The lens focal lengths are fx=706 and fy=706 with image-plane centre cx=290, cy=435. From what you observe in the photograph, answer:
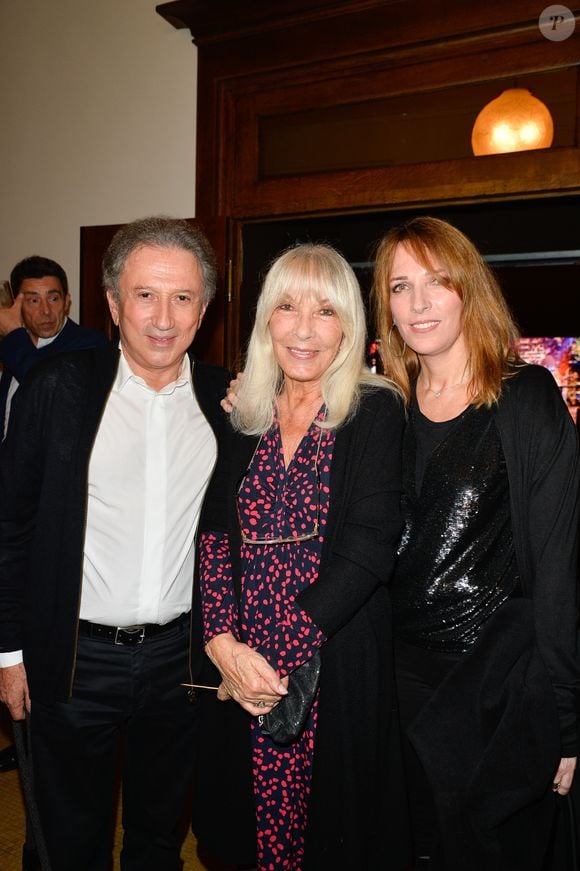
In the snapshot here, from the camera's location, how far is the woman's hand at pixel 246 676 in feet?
4.97

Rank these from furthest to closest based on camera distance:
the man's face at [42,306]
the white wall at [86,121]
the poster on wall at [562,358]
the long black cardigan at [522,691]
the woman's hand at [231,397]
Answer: the poster on wall at [562,358]
the white wall at [86,121]
the man's face at [42,306]
the woman's hand at [231,397]
the long black cardigan at [522,691]

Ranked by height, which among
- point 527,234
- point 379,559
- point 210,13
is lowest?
point 379,559

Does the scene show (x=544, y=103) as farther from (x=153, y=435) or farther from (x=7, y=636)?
(x=7, y=636)

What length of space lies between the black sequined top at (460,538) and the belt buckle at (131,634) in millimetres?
673

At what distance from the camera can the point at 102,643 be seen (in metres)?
1.76

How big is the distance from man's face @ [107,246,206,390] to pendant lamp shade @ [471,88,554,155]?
1.80 m

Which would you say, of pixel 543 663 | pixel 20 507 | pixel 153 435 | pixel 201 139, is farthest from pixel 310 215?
pixel 543 663

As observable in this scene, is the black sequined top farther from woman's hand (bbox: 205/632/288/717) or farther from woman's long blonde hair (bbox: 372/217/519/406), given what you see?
woman's hand (bbox: 205/632/288/717)

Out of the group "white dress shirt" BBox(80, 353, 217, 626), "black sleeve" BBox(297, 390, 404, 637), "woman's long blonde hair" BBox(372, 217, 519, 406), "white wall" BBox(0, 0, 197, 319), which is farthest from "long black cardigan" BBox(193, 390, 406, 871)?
"white wall" BBox(0, 0, 197, 319)

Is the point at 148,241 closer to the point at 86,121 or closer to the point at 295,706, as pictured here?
the point at 295,706

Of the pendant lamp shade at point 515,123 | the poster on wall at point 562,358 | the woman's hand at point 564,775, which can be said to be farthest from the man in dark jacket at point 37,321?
the poster on wall at point 562,358

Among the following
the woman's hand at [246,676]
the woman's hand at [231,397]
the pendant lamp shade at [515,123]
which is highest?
the pendant lamp shade at [515,123]

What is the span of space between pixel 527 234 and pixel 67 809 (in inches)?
179

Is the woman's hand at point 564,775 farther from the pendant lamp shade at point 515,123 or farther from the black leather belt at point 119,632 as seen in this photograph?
the pendant lamp shade at point 515,123
